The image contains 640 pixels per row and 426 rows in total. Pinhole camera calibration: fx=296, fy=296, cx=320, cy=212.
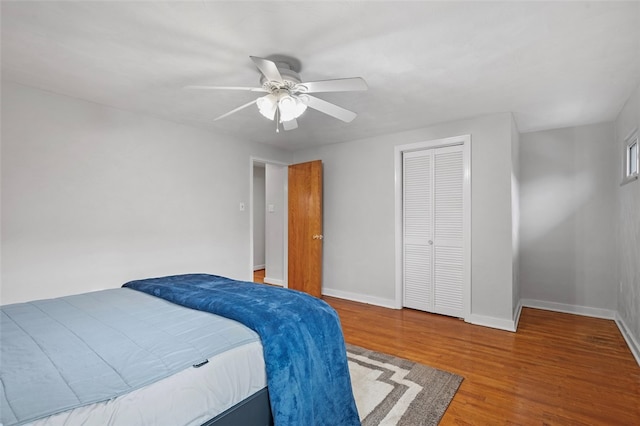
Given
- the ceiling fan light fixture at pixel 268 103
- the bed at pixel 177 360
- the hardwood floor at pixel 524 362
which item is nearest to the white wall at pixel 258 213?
the hardwood floor at pixel 524 362

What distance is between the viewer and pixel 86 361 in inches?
44.1

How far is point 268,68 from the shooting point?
1.86m

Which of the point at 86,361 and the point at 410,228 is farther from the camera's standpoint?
the point at 410,228

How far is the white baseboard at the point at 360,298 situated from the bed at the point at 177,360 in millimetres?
2605

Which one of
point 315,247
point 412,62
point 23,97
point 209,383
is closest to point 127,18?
point 23,97

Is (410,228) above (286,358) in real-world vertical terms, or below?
above

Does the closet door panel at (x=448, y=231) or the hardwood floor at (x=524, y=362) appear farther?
the closet door panel at (x=448, y=231)

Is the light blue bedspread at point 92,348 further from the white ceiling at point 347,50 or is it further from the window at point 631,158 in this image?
the window at point 631,158

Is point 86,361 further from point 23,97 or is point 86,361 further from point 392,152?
point 392,152

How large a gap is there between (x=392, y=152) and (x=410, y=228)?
110 centimetres

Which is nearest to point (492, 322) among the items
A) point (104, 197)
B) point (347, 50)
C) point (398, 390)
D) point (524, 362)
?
point (524, 362)

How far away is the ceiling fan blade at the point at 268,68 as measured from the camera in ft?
5.77

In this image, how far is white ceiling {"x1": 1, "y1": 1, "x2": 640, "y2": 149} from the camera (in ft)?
5.60

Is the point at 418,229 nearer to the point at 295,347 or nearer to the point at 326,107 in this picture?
the point at 326,107
